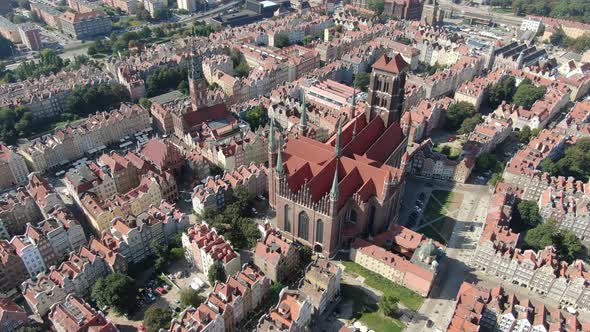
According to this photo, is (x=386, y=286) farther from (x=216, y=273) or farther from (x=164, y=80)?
(x=164, y=80)

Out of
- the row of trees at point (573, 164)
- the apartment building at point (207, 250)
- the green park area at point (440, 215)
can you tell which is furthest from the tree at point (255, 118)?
the row of trees at point (573, 164)

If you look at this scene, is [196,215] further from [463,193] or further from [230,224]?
[463,193]

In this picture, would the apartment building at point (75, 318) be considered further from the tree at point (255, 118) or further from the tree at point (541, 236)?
the tree at point (541, 236)

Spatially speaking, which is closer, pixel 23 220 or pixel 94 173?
pixel 23 220

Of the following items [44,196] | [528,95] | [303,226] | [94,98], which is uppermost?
[528,95]

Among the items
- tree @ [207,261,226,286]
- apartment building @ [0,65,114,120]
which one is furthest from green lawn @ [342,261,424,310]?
apartment building @ [0,65,114,120]

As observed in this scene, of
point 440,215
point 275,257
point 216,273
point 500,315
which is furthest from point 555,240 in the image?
point 216,273

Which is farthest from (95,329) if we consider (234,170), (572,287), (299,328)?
(572,287)
